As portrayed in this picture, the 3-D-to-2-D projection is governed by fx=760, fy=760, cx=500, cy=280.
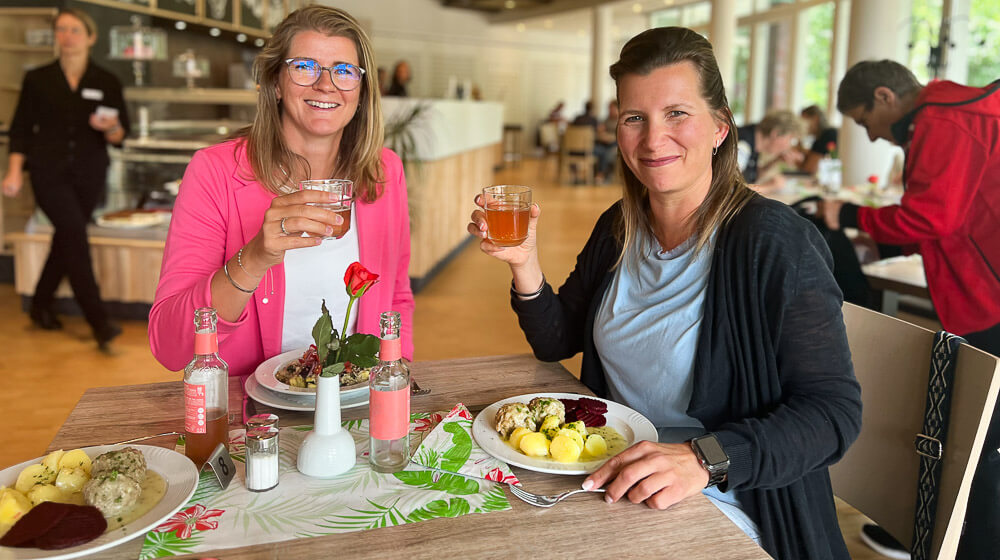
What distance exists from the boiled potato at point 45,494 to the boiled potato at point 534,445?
63 centimetres

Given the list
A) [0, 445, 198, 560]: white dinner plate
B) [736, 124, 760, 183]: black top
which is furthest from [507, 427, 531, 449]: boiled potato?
[736, 124, 760, 183]: black top

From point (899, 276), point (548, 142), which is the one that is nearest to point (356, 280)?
point (899, 276)

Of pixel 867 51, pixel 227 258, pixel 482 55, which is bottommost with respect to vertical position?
pixel 227 258

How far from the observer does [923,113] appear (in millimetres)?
2611

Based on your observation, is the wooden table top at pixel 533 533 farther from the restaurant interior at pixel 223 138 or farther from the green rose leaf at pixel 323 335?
the green rose leaf at pixel 323 335

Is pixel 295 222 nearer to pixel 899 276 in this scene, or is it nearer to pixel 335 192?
pixel 335 192

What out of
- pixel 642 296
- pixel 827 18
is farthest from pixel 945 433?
pixel 827 18

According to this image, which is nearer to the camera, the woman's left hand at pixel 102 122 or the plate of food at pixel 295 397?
the plate of food at pixel 295 397

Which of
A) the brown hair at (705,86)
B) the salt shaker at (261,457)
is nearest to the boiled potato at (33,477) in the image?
the salt shaker at (261,457)

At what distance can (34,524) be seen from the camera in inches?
35.4

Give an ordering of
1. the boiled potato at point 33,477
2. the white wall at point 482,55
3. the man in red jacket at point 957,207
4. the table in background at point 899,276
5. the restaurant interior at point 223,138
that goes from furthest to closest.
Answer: the white wall at point 482,55, the restaurant interior at point 223,138, the table in background at point 899,276, the man in red jacket at point 957,207, the boiled potato at point 33,477

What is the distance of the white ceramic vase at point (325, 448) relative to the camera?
110cm

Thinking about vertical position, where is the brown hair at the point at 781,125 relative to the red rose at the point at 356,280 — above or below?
above

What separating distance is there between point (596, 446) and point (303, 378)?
0.57m
